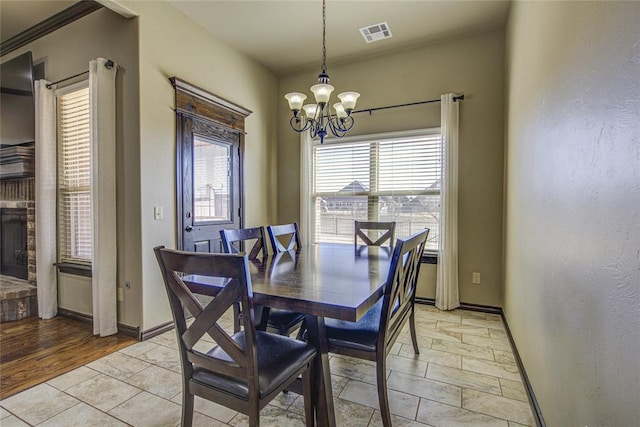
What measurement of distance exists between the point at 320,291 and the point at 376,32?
2.99 m

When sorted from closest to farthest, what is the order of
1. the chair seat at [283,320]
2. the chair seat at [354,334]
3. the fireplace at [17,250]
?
the chair seat at [354,334]
the chair seat at [283,320]
the fireplace at [17,250]

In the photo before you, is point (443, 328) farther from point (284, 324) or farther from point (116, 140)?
point (116, 140)

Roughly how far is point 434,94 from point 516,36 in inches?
41.4

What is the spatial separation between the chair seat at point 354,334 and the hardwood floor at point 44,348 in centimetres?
191

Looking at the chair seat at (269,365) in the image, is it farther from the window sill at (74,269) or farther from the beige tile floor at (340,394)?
the window sill at (74,269)

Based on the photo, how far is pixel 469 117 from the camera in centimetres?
341

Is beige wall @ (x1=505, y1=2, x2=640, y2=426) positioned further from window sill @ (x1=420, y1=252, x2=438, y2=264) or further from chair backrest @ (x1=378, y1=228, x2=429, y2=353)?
window sill @ (x1=420, y1=252, x2=438, y2=264)

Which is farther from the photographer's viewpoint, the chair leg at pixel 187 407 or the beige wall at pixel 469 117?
the beige wall at pixel 469 117

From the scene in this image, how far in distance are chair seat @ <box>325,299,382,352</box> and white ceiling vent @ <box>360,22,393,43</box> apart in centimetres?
290

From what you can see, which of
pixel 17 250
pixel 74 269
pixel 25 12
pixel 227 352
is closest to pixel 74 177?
pixel 74 269

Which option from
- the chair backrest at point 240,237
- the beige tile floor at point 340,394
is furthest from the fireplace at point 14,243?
the chair backrest at point 240,237

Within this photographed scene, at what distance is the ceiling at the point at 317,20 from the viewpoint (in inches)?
114

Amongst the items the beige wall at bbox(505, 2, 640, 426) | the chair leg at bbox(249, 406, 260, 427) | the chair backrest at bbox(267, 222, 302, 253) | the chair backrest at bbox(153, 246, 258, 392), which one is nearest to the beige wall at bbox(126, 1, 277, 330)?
the chair backrest at bbox(267, 222, 302, 253)

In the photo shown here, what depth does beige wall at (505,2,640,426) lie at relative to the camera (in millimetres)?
841
